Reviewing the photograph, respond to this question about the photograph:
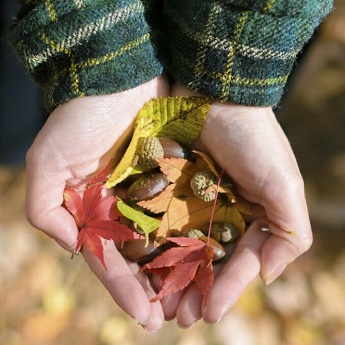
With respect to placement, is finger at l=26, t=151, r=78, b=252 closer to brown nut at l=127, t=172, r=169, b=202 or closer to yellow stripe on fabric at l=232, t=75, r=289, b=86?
brown nut at l=127, t=172, r=169, b=202

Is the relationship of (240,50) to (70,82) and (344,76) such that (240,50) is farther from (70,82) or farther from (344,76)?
(344,76)

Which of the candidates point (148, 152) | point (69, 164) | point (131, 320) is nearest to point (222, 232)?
point (148, 152)

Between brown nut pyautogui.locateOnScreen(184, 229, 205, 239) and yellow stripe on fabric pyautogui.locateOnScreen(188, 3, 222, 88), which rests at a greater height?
yellow stripe on fabric pyautogui.locateOnScreen(188, 3, 222, 88)

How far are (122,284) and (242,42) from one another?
59 cm

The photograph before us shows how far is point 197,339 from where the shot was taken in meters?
1.84

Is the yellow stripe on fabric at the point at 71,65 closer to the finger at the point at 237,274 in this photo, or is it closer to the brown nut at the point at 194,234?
the brown nut at the point at 194,234

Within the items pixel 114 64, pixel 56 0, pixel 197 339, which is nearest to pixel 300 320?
pixel 197 339

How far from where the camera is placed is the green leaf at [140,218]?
121cm

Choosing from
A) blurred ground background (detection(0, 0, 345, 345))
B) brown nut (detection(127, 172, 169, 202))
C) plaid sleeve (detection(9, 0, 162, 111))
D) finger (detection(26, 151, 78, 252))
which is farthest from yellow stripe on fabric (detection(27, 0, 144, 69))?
blurred ground background (detection(0, 0, 345, 345))

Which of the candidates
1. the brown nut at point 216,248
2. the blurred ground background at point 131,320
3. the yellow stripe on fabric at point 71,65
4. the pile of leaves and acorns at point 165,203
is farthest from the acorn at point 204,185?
the blurred ground background at point 131,320

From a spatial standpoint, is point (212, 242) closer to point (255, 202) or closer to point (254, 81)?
point (255, 202)

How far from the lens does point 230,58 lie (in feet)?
3.89

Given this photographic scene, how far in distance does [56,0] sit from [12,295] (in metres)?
1.15

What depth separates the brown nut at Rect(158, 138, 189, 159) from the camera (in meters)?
1.33
